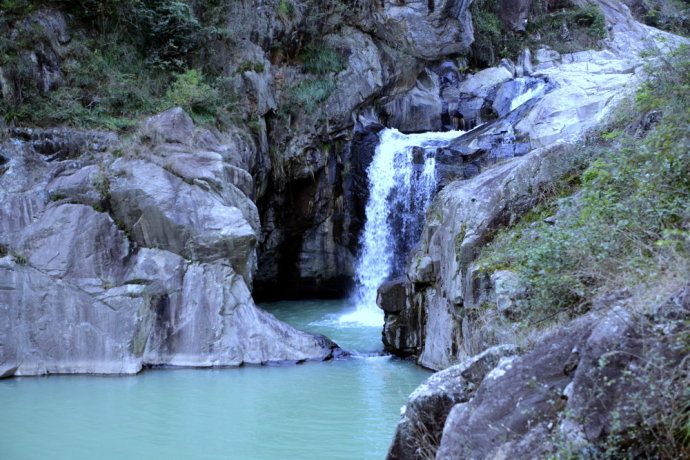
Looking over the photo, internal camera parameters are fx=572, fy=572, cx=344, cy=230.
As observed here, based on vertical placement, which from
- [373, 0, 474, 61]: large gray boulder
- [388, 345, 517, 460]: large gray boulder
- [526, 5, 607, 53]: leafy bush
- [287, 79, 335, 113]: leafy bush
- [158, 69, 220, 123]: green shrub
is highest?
[526, 5, 607, 53]: leafy bush

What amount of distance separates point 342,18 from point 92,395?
53.2 feet

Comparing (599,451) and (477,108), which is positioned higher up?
(477,108)

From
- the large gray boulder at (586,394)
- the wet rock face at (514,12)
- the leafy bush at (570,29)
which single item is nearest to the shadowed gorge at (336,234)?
the large gray boulder at (586,394)

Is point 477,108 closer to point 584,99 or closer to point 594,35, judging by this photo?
point 584,99

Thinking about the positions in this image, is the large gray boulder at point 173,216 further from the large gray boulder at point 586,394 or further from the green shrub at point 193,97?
the large gray boulder at point 586,394

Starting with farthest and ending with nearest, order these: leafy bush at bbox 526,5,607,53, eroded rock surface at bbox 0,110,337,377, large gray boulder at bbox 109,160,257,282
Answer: leafy bush at bbox 526,5,607,53 → large gray boulder at bbox 109,160,257,282 → eroded rock surface at bbox 0,110,337,377

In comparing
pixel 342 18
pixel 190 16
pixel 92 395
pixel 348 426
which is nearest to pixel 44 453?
pixel 92 395

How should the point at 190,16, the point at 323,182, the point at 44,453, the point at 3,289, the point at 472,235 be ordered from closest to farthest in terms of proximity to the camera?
the point at 44,453, the point at 472,235, the point at 3,289, the point at 190,16, the point at 323,182

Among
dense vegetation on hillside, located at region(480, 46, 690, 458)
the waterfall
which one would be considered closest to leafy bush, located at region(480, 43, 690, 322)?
dense vegetation on hillside, located at region(480, 46, 690, 458)

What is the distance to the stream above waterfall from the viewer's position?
7.52m

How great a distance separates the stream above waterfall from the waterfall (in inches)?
255

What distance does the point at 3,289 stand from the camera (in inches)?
444

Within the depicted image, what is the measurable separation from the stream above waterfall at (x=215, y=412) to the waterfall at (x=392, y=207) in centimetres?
647

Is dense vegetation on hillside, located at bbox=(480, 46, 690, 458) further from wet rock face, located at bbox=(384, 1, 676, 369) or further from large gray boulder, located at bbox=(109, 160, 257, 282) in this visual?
large gray boulder, located at bbox=(109, 160, 257, 282)
